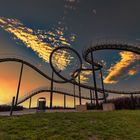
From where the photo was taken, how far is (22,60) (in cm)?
3584

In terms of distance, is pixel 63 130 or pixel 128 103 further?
pixel 128 103

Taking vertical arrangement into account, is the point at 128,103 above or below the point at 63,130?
above

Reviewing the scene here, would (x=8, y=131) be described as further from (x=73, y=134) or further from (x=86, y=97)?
(x=86, y=97)

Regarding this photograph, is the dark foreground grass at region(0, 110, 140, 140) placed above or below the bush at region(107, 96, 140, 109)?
below

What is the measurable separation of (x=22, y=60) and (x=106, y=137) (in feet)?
97.8

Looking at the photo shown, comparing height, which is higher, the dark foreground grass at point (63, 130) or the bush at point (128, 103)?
the bush at point (128, 103)

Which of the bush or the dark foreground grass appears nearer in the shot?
the dark foreground grass

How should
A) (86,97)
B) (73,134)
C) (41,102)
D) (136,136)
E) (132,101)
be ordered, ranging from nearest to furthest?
(73,134)
(136,136)
(41,102)
(132,101)
(86,97)

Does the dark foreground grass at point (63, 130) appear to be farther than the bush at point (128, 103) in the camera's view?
No

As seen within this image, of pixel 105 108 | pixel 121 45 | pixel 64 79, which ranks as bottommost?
pixel 105 108

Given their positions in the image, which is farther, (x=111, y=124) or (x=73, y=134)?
(x=111, y=124)

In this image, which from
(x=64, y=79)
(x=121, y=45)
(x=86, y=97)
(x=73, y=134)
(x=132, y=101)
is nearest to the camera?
(x=73, y=134)

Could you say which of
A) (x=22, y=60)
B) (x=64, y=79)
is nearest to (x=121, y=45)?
(x=64, y=79)

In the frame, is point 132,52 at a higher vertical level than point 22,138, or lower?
higher
